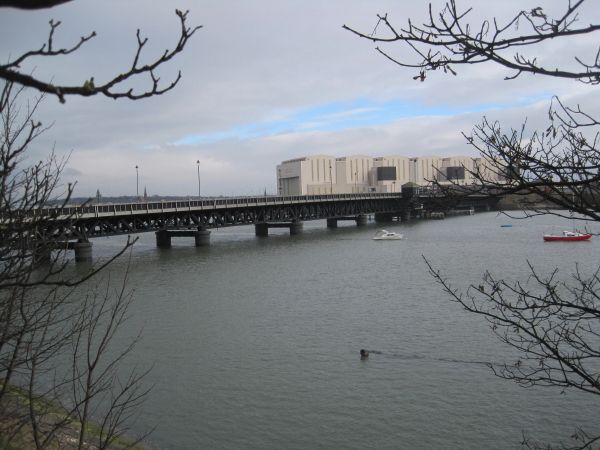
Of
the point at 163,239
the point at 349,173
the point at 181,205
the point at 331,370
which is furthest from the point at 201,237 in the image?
the point at 349,173

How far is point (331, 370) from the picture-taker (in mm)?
17062

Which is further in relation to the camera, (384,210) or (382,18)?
(384,210)

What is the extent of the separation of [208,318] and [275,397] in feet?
36.3

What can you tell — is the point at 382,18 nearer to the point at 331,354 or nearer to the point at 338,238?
the point at 331,354

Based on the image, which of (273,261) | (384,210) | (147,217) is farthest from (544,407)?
(384,210)

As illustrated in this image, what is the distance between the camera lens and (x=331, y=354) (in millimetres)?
18609

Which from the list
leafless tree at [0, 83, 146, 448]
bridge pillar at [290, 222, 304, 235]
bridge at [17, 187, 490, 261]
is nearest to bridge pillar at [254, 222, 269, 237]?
bridge at [17, 187, 490, 261]

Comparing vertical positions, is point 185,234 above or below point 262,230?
above

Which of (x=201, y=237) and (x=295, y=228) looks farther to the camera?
(x=295, y=228)

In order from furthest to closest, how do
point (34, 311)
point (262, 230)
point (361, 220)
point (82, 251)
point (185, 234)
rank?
point (361, 220)
point (262, 230)
point (185, 234)
point (82, 251)
point (34, 311)

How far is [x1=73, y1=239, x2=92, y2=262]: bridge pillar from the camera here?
49812mm

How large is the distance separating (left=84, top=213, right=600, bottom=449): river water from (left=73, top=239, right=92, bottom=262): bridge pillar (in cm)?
1669

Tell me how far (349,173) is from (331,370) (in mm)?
135523

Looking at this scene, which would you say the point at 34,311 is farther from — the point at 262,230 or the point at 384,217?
the point at 384,217
